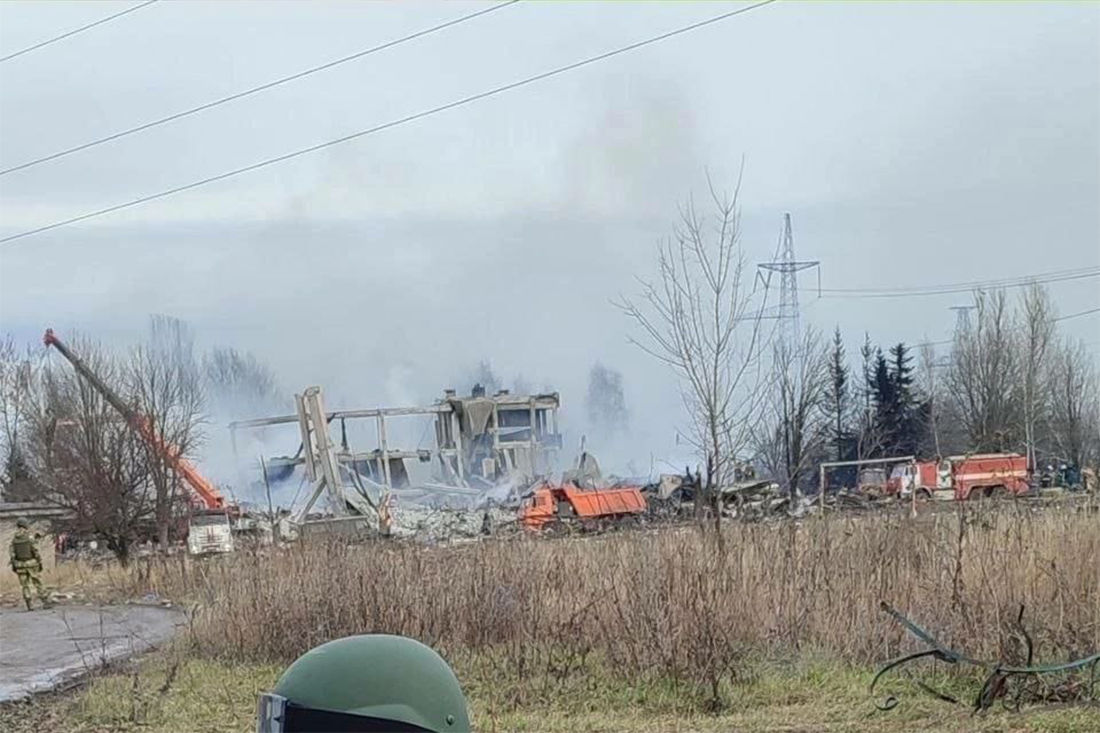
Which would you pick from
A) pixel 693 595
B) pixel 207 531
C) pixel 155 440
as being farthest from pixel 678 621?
pixel 155 440

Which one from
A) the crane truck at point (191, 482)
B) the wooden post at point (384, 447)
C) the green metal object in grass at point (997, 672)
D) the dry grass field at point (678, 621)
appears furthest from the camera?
the wooden post at point (384, 447)

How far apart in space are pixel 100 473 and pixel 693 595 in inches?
704

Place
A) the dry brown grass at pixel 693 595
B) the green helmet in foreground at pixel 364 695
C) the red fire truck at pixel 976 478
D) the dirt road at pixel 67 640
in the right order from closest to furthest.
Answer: the green helmet in foreground at pixel 364 695 < the dry brown grass at pixel 693 595 < the red fire truck at pixel 976 478 < the dirt road at pixel 67 640

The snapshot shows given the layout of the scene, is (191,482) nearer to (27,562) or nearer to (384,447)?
(384,447)

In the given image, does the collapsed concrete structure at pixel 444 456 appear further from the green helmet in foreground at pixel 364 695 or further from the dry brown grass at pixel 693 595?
the green helmet in foreground at pixel 364 695

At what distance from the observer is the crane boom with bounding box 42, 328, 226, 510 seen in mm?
23625

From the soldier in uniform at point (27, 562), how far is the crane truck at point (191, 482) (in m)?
2.27

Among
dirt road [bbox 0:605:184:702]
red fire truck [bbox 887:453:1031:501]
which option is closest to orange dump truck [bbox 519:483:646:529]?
red fire truck [bbox 887:453:1031:501]

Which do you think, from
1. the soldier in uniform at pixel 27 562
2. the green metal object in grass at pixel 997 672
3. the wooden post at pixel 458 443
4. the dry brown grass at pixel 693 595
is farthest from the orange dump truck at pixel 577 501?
the green metal object in grass at pixel 997 672

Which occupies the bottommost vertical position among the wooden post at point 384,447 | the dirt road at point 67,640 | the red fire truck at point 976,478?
the dirt road at point 67,640

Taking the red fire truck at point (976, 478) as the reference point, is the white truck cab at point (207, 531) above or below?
below

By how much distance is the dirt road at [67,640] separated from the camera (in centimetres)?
1066

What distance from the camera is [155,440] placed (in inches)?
928

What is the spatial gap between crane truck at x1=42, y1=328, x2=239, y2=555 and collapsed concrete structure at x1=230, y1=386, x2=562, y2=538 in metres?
1.75
